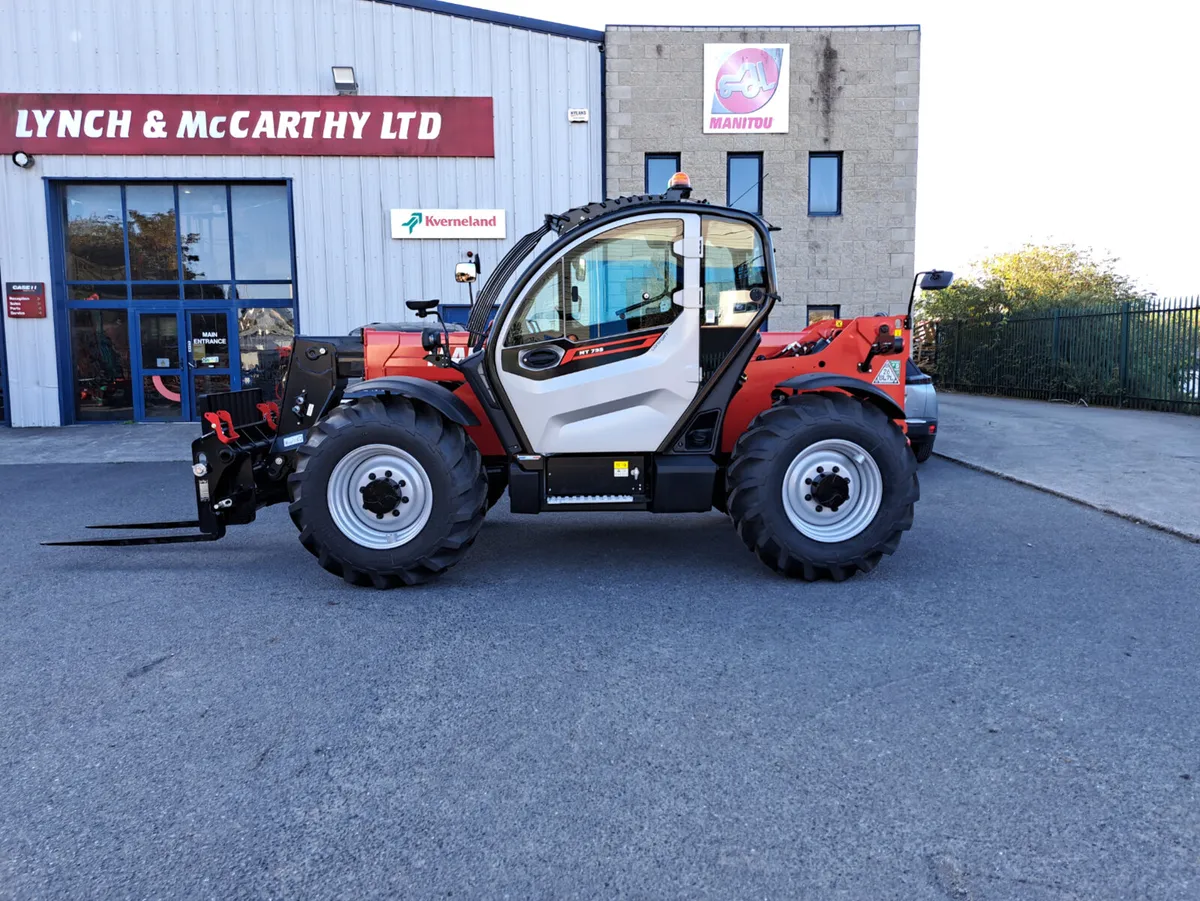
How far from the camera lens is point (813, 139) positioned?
15828 millimetres

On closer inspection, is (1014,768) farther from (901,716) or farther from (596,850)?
(596,850)

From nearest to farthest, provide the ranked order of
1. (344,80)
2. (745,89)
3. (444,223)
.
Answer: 1. (344,80)
2. (444,223)
3. (745,89)

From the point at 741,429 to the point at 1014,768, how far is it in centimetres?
314

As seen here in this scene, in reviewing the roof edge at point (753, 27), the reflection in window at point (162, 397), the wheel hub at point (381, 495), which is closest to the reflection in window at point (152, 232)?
the reflection in window at point (162, 397)

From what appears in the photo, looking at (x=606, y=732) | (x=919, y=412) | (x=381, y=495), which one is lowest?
(x=606, y=732)

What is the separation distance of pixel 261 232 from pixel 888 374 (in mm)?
13639

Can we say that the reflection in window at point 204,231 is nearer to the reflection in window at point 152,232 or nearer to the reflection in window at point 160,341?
the reflection in window at point 152,232

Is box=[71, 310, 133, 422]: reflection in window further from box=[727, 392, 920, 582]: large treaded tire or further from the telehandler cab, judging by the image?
box=[727, 392, 920, 582]: large treaded tire

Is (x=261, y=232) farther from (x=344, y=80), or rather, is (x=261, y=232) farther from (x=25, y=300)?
(x=25, y=300)

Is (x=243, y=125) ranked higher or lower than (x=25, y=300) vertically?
higher

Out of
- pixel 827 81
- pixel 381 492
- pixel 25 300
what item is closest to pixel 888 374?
pixel 381 492

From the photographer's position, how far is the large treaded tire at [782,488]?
4.95m

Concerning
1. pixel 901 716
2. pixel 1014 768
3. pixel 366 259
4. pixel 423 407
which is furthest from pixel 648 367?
pixel 366 259

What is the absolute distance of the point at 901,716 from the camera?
3215 mm
